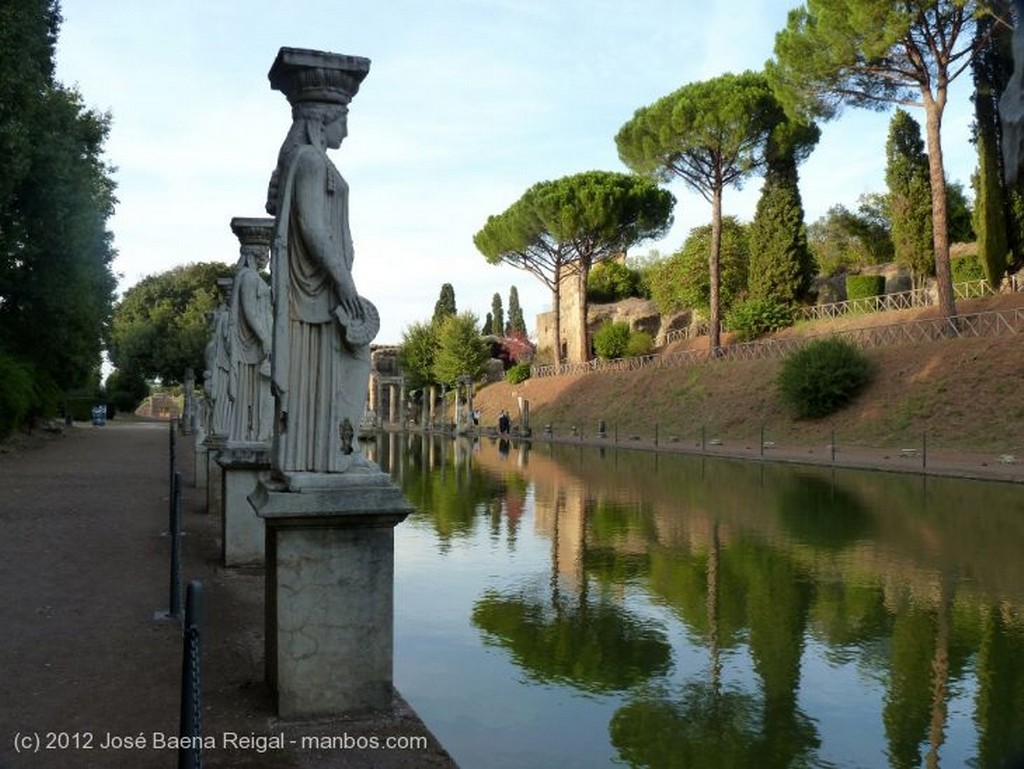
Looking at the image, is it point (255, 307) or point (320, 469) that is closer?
point (320, 469)

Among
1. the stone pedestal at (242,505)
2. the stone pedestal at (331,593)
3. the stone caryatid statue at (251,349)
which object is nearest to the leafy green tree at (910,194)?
the stone caryatid statue at (251,349)

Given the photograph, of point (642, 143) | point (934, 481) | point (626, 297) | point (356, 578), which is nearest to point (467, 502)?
point (934, 481)

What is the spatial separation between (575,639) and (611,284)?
5865 centimetres

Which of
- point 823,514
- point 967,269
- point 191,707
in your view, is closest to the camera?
point 191,707

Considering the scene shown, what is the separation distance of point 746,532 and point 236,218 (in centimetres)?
723

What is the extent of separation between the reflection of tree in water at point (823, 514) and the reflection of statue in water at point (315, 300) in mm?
7497

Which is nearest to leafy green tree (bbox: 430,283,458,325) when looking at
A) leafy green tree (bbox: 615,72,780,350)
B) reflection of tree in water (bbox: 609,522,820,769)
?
leafy green tree (bbox: 615,72,780,350)

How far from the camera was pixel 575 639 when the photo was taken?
22.4 ft

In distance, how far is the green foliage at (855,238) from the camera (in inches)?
1939

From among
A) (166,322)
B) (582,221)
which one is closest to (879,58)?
(582,221)

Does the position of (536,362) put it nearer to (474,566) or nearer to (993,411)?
(993,411)

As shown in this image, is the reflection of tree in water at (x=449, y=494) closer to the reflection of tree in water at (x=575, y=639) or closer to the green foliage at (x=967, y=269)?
the reflection of tree in water at (x=575, y=639)

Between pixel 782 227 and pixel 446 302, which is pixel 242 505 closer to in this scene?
pixel 782 227

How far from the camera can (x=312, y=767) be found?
380 cm
